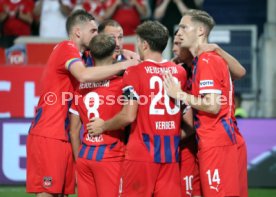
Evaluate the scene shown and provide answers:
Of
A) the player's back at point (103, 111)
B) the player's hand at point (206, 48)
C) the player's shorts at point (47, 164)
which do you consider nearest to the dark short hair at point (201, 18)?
the player's hand at point (206, 48)

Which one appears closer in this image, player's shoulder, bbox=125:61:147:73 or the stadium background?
player's shoulder, bbox=125:61:147:73

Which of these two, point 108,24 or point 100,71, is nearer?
point 100,71

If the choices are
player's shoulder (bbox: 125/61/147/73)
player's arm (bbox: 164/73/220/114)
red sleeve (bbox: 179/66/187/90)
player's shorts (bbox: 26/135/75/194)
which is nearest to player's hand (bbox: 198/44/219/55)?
red sleeve (bbox: 179/66/187/90)

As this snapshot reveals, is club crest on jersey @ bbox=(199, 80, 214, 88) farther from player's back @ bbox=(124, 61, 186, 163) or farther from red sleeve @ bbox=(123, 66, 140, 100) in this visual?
red sleeve @ bbox=(123, 66, 140, 100)

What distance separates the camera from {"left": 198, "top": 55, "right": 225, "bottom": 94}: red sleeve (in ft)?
21.4

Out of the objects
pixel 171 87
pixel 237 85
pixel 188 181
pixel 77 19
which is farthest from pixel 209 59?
pixel 237 85

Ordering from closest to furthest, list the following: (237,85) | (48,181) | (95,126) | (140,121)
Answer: (140,121), (95,126), (48,181), (237,85)

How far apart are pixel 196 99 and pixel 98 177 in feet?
3.65

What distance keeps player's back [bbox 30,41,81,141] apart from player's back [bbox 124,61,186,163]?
2.30 feet

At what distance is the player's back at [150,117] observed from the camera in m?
6.58

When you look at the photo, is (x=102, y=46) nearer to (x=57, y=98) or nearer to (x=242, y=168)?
(x=57, y=98)

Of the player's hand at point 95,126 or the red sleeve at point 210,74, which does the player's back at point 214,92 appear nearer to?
the red sleeve at point 210,74

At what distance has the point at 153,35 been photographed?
6648 mm

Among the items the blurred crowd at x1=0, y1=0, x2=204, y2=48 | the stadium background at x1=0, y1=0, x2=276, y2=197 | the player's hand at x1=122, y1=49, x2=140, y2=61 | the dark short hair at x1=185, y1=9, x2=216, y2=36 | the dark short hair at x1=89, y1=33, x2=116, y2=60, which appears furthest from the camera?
the blurred crowd at x1=0, y1=0, x2=204, y2=48
